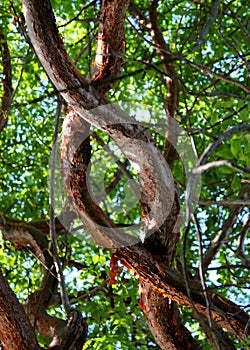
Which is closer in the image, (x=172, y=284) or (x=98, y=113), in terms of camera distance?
(x=98, y=113)

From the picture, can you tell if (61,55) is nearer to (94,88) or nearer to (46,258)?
(94,88)

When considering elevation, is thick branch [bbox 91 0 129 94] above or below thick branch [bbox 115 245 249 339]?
above

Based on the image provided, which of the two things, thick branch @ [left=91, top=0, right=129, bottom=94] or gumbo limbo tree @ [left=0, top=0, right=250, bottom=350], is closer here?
gumbo limbo tree @ [left=0, top=0, right=250, bottom=350]

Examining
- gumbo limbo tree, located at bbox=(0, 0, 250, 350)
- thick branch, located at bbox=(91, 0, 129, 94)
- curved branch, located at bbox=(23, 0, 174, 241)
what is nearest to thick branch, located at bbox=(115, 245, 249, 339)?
gumbo limbo tree, located at bbox=(0, 0, 250, 350)

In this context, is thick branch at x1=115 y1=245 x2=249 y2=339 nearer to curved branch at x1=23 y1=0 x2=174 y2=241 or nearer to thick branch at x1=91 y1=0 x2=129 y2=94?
curved branch at x1=23 y1=0 x2=174 y2=241

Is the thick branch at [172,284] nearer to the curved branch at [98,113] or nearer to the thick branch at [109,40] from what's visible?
the curved branch at [98,113]

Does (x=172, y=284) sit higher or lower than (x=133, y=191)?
lower

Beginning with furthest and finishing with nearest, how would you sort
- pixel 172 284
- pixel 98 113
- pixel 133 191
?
pixel 133 191, pixel 172 284, pixel 98 113

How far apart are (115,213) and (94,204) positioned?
308 centimetres

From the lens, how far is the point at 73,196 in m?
3.79

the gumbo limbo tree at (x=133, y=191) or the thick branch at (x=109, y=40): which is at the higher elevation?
the thick branch at (x=109, y=40)

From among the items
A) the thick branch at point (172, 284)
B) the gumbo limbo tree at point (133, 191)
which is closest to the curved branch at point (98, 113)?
the gumbo limbo tree at point (133, 191)

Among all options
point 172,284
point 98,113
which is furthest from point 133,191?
point 98,113

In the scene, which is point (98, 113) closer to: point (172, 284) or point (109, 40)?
point (109, 40)
